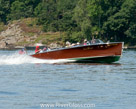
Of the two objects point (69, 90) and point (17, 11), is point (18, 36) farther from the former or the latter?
point (69, 90)

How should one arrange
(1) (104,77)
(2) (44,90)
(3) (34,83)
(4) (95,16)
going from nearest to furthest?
(2) (44,90) < (3) (34,83) < (1) (104,77) < (4) (95,16)

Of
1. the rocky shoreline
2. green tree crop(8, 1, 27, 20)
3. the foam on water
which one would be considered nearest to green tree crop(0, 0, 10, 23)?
green tree crop(8, 1, 27, 20)

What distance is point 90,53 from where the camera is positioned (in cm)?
3634

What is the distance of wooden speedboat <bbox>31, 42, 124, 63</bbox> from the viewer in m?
36.0

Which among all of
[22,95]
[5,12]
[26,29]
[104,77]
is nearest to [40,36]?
[26,29]

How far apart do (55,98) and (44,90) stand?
2198 mm

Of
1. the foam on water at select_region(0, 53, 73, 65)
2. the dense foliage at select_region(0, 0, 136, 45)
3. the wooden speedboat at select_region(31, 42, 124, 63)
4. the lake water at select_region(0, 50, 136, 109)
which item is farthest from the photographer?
the dense foliage at select_region(0, 0, 136, 45)

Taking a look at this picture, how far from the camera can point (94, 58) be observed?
36.8m

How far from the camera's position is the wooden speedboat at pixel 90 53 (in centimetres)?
3600

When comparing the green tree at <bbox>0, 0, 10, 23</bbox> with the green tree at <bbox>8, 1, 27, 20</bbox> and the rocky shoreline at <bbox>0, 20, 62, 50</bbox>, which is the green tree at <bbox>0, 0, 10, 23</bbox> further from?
the rocky shoreline at <bbox>0, 20, 62, 50</bbox>

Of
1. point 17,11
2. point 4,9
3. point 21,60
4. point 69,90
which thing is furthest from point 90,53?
point 4,9

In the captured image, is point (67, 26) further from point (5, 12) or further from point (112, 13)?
point (5, 12)

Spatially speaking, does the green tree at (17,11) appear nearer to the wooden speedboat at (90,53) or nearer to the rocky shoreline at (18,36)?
the rocky shoreline at (18,36)

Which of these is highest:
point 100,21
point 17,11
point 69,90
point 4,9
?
point 4,9
